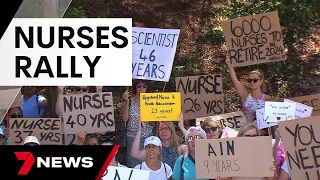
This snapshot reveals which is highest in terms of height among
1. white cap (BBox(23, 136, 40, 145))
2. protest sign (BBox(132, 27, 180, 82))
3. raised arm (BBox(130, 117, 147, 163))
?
protest sign (BBox(132, 27, 180, 82))

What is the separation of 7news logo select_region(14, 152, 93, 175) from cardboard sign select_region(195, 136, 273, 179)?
252 cm

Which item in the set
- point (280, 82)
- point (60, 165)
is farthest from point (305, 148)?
point (280, 82)

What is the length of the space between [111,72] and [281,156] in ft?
8.96

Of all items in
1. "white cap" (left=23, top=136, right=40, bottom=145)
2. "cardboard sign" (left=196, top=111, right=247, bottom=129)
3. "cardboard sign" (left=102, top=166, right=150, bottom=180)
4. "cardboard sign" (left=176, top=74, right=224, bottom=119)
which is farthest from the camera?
"cardboard sign" (left=176, top=74, right=224, bottom=119)

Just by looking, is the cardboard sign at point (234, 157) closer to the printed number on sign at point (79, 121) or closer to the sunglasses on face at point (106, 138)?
the sunglasses on face at point (106, 138)

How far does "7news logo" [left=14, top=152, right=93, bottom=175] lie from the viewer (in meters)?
2.69

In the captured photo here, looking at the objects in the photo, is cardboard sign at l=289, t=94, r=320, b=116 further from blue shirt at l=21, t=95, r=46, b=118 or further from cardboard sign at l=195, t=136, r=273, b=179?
blue shirt at l=21, t=95, r=46, b=118

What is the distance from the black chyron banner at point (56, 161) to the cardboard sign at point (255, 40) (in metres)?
4.79

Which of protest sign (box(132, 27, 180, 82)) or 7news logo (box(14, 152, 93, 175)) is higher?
protest sign (box(132, 27, 180, 82))

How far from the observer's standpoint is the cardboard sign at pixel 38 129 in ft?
20.4

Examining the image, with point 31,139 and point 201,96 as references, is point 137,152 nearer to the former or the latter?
point 31,139

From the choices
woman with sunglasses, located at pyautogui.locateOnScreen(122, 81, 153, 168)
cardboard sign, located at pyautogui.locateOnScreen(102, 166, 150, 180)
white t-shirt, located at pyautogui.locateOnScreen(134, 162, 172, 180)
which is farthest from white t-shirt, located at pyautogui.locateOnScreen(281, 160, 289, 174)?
woman with sunglasses, located at pyautogui.locateOnScreen(122, 81, 153, 168)

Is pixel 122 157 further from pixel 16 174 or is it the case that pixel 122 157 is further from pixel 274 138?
pixel 16 174

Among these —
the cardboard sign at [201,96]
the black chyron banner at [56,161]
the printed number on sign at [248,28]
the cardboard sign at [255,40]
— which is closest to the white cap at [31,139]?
the cardboard sign at [201,96]
